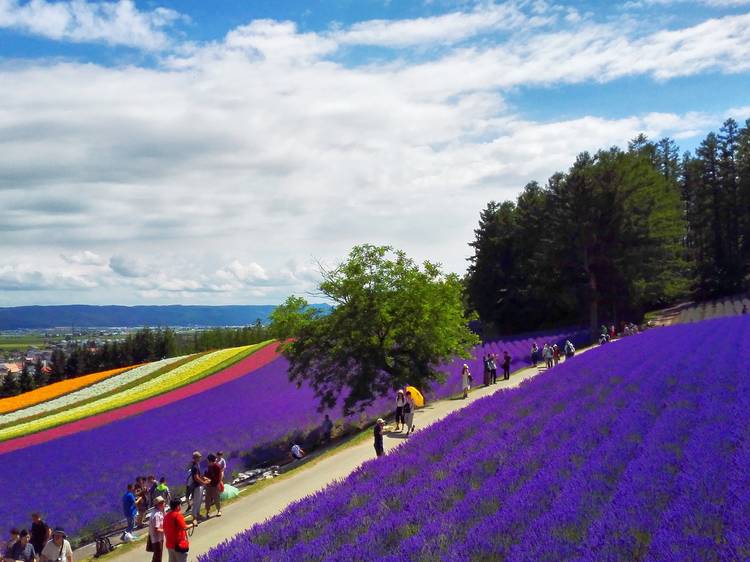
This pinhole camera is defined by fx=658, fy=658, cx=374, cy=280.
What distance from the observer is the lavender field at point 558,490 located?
22.0 ft

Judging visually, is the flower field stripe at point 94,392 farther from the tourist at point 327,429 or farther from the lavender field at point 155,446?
the tourist at point 327,429

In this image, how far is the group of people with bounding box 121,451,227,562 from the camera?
35.6ft

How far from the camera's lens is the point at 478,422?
54.0 ft

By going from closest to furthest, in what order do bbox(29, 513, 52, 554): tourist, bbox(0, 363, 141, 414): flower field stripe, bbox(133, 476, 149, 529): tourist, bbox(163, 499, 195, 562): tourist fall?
bbox(163, 499, 195, 562): tourist
bbox(29, 513, 52, 554): tourist
bbox(133, 476, 149, 529): tourist
bbox(0, 363, 141, 414): flower field stripe

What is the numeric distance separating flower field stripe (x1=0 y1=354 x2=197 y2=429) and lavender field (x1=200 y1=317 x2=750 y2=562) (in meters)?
37.7

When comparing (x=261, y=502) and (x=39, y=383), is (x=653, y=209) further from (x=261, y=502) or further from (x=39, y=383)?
(x=39, y=383)

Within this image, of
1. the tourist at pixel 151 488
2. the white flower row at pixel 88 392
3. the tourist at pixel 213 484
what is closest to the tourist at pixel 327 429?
the tourist at pixel 151 488

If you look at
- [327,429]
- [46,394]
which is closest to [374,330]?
[327,429]

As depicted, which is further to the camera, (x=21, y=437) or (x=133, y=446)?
(x=21, y=437)

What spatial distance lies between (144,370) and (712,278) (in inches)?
2130

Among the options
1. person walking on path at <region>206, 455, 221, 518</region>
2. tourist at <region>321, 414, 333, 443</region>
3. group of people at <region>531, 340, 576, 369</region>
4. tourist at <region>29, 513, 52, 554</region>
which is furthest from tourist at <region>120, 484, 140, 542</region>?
group of people at <region>531, 340, 576, 369</region>

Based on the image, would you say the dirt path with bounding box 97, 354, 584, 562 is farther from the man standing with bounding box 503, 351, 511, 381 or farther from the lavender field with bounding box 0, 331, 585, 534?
the man standing with bounding box 503, 351, 511, 381

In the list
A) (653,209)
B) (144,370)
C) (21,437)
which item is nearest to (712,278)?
(653,209)

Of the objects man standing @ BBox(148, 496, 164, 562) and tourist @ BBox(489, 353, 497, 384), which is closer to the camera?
man standing @ BBox(148, 496, 164, 562)
